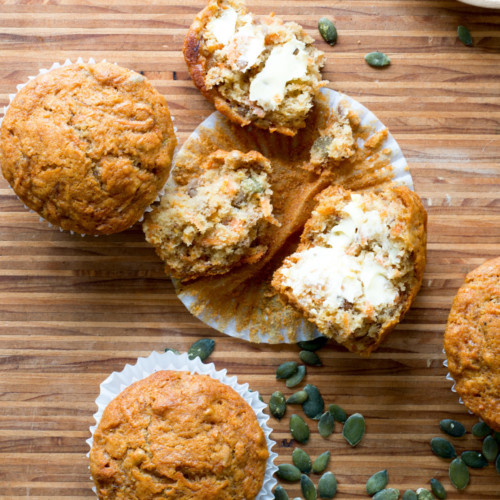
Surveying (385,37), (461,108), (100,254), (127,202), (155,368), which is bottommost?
(155,368)

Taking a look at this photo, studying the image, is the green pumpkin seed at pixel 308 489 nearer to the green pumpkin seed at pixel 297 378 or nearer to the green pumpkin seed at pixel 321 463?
the green pumpkin seed at pixel 321 463

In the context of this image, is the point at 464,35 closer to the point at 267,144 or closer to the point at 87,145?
the point at 267,144

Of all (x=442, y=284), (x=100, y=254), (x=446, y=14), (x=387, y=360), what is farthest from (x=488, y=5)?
(x=100, y=254)

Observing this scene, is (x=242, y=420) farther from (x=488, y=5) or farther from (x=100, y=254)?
(x=488, y=5)

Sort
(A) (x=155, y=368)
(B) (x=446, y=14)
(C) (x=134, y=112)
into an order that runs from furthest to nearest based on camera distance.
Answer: (B) (x=446, y=14) → (A) (x=155, y=368) → (C) (x=134, y=112)

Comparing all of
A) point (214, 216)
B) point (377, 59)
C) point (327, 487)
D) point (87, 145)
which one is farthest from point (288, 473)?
point (377, 59)
